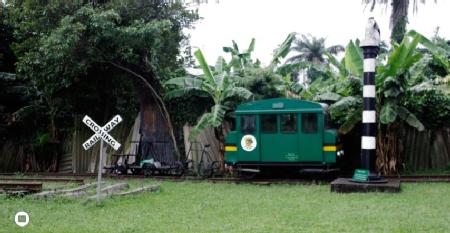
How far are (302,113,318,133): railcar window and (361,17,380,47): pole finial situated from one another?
2.58 m

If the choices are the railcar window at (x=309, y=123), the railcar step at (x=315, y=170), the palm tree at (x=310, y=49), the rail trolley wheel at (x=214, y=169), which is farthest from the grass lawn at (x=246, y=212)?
the palm tree at (x=310, y=49)

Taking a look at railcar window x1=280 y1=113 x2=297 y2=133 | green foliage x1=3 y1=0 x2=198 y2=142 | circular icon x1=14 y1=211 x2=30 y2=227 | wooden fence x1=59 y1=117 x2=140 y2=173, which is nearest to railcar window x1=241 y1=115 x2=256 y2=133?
railcar window x1=280 y1=113 x2=297 y2=133

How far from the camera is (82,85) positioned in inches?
771

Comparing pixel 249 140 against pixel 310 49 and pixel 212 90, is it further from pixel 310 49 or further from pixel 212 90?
pixel 310 49

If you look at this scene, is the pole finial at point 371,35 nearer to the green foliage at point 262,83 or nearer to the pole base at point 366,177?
the pole base at point 366,177

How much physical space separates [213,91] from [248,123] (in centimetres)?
229

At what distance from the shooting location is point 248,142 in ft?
48.6

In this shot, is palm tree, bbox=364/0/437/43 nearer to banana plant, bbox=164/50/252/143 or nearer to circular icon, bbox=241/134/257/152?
banana plant, bbox=164/50/252/143

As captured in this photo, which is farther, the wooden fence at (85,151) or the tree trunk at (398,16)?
the tree trunk at (398,16)

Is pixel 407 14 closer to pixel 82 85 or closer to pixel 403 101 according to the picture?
pixel 403 101

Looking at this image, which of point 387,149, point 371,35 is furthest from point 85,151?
point 371,35

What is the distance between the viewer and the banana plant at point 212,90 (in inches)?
623

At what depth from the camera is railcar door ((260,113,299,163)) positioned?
47.2ft

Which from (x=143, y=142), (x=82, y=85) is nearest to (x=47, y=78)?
(x=82, y=85)
